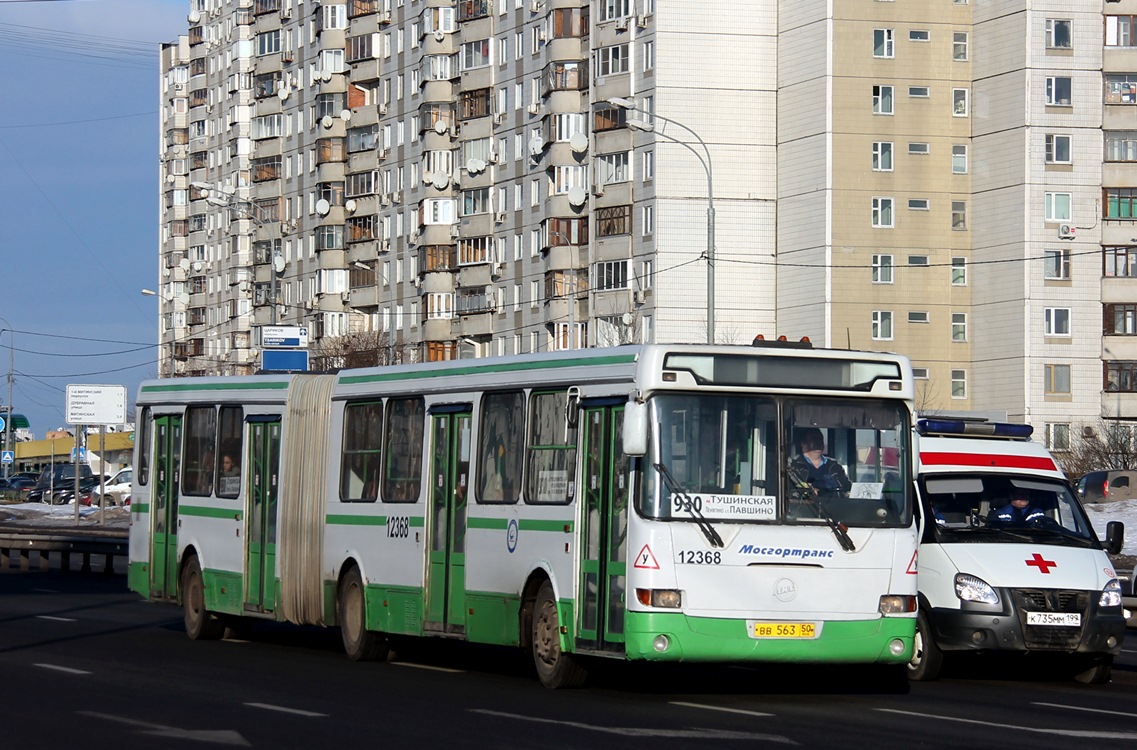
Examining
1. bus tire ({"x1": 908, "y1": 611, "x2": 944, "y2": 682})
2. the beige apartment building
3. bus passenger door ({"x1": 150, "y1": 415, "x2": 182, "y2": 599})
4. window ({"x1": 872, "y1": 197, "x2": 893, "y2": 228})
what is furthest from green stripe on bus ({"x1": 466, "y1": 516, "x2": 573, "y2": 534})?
window ({"x1": 872, "y1": 197, "x2": 893, "y2": 228})

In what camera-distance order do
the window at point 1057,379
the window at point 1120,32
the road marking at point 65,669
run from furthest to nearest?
the window at point 1120,32 < the window at point 1057,379 < the road marking at point 65,669

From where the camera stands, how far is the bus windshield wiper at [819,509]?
14.7 metres

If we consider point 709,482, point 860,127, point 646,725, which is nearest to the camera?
point 646,725

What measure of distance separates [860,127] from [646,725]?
63926mm

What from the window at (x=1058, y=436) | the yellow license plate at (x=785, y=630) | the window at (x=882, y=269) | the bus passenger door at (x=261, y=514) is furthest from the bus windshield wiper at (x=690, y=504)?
the window at (x=882, y=269)

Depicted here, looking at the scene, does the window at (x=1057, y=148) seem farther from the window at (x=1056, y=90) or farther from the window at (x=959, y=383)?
the window at (x=959, y=383)

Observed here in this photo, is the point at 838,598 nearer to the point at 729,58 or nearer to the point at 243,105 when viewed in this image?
the point at 729,58

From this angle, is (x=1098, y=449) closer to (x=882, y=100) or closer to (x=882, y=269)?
(x=882, y=269)

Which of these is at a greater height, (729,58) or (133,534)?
(729,58)

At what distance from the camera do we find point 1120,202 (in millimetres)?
76438

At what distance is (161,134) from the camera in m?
130

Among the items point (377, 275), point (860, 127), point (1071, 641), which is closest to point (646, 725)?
point (1071, 641)

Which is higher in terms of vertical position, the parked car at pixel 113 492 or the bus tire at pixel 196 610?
the parked car at pixel 113 492

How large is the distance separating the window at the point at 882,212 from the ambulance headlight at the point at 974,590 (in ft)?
198
